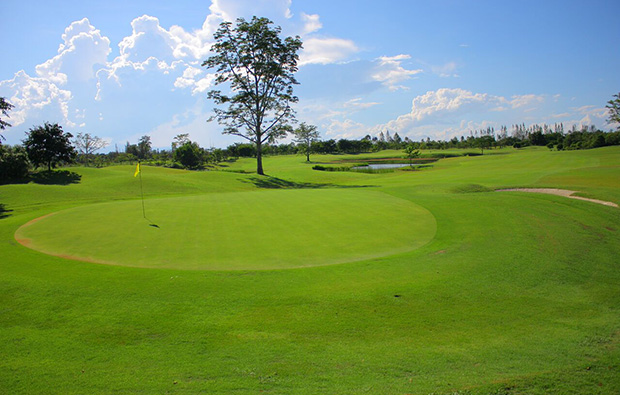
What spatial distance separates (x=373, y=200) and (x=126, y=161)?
9415 centimetres

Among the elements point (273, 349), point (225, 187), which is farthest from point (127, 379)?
point (225, 187)

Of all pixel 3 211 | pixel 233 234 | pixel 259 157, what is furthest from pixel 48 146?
pixel 233 234

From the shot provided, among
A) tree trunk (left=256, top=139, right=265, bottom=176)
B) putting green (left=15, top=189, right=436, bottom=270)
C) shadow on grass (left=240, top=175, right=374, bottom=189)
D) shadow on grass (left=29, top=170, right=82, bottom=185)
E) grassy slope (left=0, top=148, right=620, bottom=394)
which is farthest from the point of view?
tree trunk (left=256, top=139, right=265, bottom=176)

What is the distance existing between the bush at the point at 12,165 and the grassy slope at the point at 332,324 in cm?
2860

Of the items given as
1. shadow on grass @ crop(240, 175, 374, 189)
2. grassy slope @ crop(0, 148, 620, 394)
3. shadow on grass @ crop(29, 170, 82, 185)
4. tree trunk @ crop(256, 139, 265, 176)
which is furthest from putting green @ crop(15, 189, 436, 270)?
tree trunk @ crop(256, 139, 265, 176)

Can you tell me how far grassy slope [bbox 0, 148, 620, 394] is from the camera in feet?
17.3

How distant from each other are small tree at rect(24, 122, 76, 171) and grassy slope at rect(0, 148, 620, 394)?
3196 cm

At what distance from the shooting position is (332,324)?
22.7ft

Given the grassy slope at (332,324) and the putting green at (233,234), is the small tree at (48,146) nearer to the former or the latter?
the putting green at (233,234)

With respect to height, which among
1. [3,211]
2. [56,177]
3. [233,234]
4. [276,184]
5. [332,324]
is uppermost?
[56,177]

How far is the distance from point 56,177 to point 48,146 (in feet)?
13.4

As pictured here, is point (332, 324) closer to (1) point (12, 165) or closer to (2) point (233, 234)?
(2) point (233, 234)

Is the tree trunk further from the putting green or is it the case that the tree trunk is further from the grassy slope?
the grassy slope

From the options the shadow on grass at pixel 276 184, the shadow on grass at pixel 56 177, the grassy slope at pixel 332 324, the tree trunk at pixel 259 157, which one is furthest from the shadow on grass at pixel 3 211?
the tree trunk at pixel 259 157
